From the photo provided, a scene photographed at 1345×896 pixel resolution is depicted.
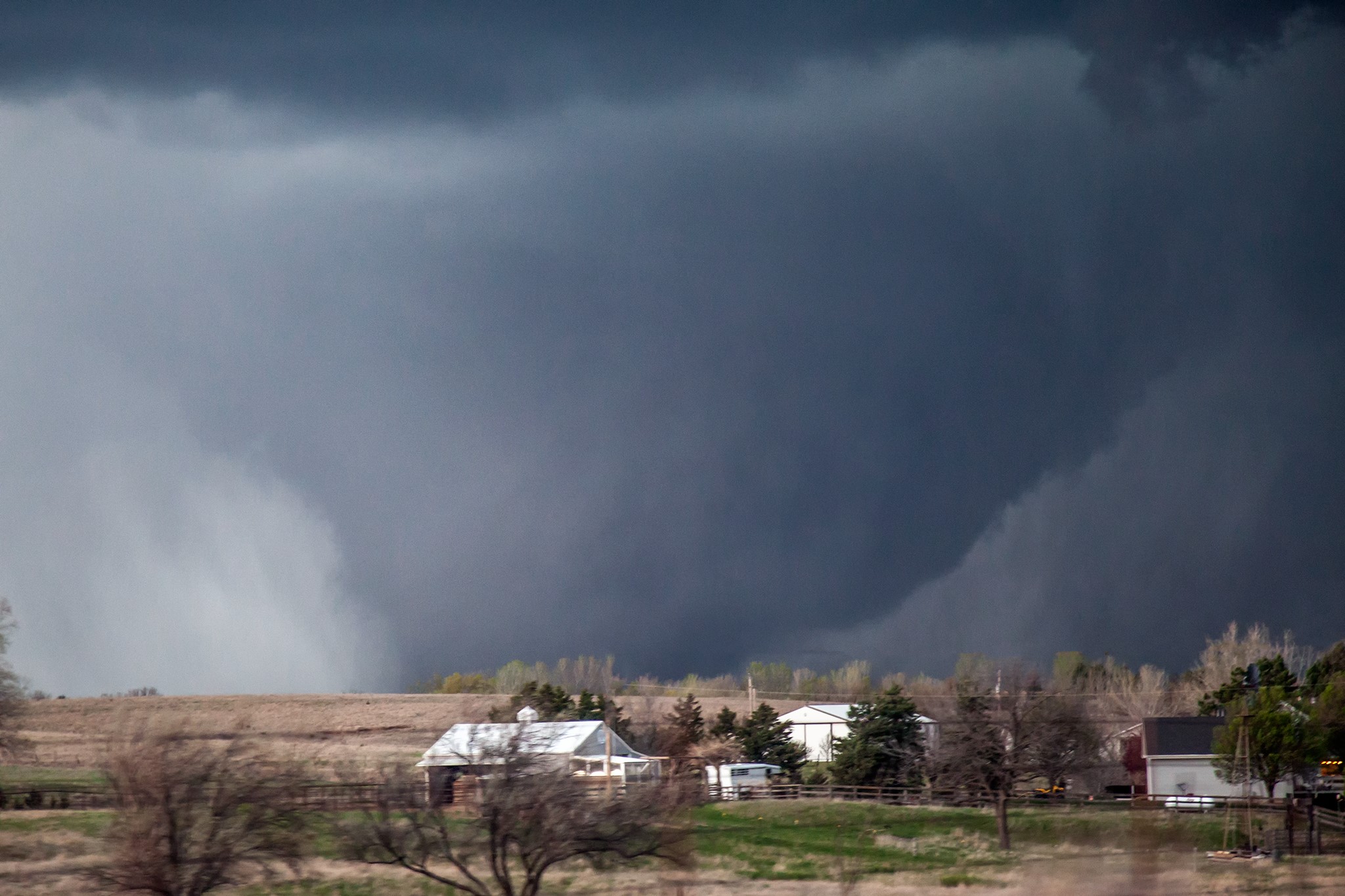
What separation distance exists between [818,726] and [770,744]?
12516 millimetres

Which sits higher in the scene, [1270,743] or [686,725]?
[1270,743]

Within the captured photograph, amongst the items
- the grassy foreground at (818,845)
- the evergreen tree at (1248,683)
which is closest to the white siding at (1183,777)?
the evergreen tree at (1248,683)

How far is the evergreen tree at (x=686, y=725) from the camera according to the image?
83562 millimetres

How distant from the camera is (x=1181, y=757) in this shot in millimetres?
72000

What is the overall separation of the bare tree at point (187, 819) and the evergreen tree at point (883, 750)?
171 feet

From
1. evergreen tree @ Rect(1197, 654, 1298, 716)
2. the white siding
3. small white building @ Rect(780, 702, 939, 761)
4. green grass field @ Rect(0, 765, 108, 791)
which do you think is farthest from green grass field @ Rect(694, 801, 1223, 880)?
green grass field @ Rect(0, 765, 108, 791)

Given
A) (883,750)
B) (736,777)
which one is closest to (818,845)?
(736,777)

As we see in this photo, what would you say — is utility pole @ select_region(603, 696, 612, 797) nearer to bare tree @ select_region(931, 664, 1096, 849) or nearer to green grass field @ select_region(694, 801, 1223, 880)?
green grass field @ select_region(694, 801, 1223, 880)

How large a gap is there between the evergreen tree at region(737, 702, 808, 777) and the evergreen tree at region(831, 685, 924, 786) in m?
6.65

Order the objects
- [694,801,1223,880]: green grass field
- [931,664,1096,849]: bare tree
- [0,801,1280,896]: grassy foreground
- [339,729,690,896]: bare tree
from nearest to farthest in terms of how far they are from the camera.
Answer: [339,729,690,896]: bare tree < [0,801,1280,896]: grassy foreground < [694,801,1223,880]: green grass field < [931,664,1096,849]: bare tree

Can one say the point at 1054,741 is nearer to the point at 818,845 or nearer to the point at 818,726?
the point at 818,845

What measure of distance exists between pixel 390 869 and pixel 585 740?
96.9ft

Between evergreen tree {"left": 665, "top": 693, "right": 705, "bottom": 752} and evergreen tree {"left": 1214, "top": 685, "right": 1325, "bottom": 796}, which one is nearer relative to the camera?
evergreen tree {"left": 1214, "top": 685, "right": 1325, "bottom": 796}

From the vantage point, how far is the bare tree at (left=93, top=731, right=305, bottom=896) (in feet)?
83.2
